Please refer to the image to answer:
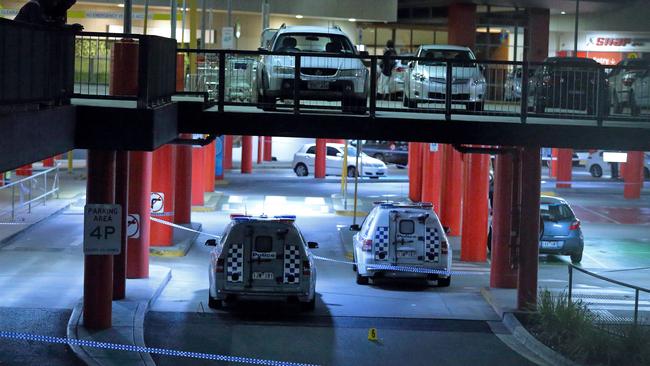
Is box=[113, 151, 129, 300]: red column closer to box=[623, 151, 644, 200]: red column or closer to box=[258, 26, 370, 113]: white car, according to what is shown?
box=[258, 26, 370, 113]: white car

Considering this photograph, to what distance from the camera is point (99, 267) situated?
17.2 metres

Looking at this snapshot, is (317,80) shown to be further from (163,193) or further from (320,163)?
(320,163)

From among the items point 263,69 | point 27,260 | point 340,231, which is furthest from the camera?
point 340,231

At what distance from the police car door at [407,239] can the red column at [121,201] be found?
5371 millimetres

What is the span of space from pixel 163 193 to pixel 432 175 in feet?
33.4

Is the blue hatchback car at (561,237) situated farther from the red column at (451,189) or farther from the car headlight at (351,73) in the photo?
the car headlight at (351,73)

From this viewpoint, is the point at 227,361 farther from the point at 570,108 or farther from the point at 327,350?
the point at 570,108

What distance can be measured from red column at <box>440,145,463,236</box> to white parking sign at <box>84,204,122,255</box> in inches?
551

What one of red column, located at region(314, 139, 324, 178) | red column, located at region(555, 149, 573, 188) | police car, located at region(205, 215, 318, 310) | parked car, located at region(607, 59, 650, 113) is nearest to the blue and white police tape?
police car, located at region(205, 215, 318, 310)

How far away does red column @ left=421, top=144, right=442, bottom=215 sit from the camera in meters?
32.6

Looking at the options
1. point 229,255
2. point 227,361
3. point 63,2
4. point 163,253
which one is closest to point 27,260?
point 163,253

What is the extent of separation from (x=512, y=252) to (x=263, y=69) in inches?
212

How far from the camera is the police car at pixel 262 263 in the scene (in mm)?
18719

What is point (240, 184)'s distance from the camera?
152 feet
